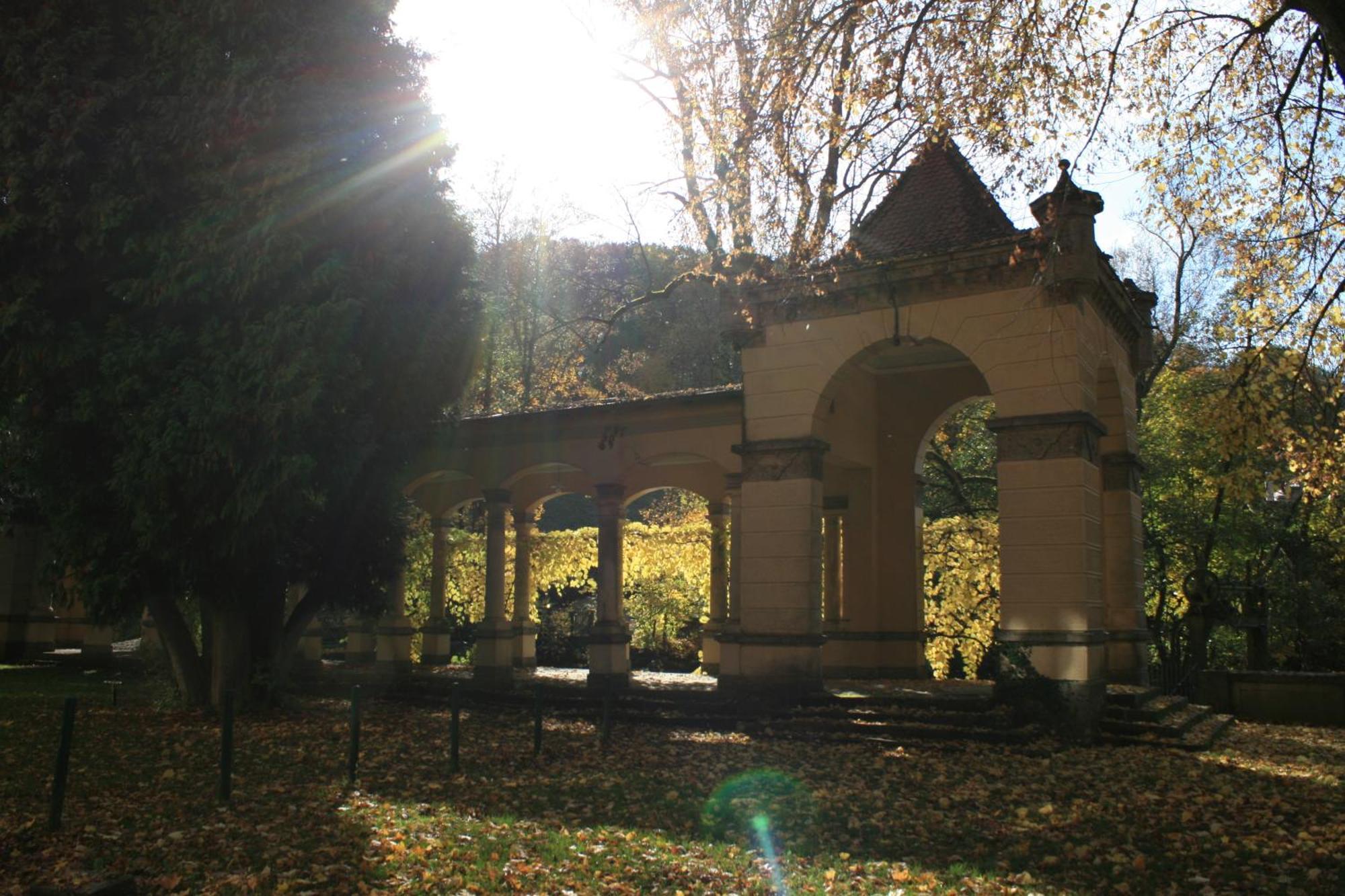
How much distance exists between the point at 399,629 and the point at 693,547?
23.5 ft

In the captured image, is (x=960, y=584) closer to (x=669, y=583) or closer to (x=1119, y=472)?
(x=1119, y=472)

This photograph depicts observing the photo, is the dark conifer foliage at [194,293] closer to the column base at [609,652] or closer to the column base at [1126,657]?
the column base at [609,652]

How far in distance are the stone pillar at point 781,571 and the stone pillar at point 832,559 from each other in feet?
10.7

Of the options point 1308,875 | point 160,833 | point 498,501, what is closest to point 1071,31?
point 1308,875

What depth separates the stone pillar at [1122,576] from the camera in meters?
15.1

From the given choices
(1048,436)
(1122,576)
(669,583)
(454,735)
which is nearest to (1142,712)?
(1122,576)

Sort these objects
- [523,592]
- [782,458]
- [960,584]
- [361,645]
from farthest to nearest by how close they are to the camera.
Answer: [361,645], [960,584], [523,592], [782,458]

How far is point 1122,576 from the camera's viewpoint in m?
15.3

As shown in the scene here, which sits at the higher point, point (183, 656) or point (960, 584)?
point (960, 584)

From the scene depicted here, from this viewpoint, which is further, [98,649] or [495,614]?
[98,649]

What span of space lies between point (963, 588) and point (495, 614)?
915 cm

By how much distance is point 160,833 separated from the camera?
7613mm

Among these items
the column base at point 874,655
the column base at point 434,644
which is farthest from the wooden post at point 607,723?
the column base at point 434,644

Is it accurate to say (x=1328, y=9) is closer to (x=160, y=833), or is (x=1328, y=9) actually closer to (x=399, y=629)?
(x=160, y=833)
